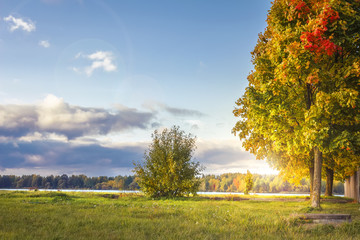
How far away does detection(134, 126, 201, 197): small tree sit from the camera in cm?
2878

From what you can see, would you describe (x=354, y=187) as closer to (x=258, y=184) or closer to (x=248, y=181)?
(x=248, y=181)

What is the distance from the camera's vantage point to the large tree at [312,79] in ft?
51.1

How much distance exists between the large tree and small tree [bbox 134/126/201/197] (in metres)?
12.1

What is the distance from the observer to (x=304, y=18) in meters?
18.3

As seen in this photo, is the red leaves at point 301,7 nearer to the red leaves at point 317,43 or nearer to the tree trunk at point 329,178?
the red leaves at point 317,43

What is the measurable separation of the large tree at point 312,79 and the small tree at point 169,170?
12.1 meters

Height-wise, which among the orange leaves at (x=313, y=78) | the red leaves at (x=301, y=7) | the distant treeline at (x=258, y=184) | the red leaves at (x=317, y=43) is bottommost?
the distant treeline at (x=258, y=184)

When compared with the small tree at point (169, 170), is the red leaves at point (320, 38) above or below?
above

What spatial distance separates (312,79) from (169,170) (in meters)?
17.8

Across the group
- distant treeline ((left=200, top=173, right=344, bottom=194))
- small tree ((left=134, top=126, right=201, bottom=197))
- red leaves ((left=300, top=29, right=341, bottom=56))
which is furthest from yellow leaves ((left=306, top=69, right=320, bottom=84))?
distant treeline ((left=200, top=173, right=344, bottom=194))

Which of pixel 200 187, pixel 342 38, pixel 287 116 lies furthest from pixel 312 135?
pixel 200 187

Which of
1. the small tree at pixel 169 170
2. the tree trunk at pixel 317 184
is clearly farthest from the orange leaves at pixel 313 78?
the small tree at pixel 169 170

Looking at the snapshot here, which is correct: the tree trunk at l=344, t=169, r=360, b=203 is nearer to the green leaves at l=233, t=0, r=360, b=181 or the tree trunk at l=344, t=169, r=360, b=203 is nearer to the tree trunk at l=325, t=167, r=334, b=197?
the tree trunk at l=325, t=167, r=334, b=197

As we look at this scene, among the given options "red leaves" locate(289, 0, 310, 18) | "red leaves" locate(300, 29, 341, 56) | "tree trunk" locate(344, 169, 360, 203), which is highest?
"red leaves" locate(289, 0, 310, 18)
